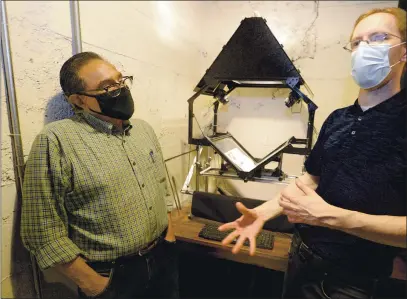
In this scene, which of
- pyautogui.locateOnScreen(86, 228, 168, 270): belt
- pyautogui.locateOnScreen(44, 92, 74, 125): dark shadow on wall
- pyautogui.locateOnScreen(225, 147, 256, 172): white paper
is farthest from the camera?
pyautogui.locateOnScreen(225, 147, 256, 172): white paper

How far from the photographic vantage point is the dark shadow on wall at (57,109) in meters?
1.07

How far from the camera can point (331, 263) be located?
2.66 ft

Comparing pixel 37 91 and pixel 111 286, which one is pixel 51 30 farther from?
pixel 111 286

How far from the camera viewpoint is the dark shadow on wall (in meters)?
1.07

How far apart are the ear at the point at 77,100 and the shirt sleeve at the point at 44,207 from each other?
23 cm

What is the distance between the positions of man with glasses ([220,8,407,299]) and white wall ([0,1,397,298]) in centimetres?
95

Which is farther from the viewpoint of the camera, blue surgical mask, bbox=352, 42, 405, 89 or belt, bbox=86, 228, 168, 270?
belt, bbox=86, 228, 168, 270

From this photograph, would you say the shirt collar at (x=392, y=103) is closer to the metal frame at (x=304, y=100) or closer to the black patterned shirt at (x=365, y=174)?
the black patterned shirt at (x=365, y=174)

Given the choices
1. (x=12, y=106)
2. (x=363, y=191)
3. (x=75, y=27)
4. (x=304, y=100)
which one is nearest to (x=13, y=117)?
(x=12, y=106)

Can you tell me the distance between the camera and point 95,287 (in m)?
0.92

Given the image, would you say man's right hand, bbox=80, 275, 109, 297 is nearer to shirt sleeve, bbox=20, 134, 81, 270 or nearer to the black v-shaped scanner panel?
shirt sleeve, bbox=20, 134, 81, 270

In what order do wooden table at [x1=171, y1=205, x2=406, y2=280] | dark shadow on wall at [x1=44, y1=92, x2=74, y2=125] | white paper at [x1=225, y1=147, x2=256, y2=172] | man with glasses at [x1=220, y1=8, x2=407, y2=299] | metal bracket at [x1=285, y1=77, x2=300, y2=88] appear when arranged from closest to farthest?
man with glasses at [x1=220, y1=8, x2=407, y2=299] < dark shadow on wall at [x1=44, y1=92, x2=74, y2=125] < wooden table at [x1=171, y1=205, x2=406, y2=280] < metal bracket at [x1=285, y1=77, x2=300, y2=88] < white paper at [x1=225, y1=147, x2=256, y2=172]

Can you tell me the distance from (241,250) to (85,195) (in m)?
0.86

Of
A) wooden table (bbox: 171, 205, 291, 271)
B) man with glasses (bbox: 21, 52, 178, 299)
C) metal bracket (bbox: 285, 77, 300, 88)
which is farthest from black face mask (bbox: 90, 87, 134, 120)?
metal bracket (bbox: 285, 77, 300, 88)
